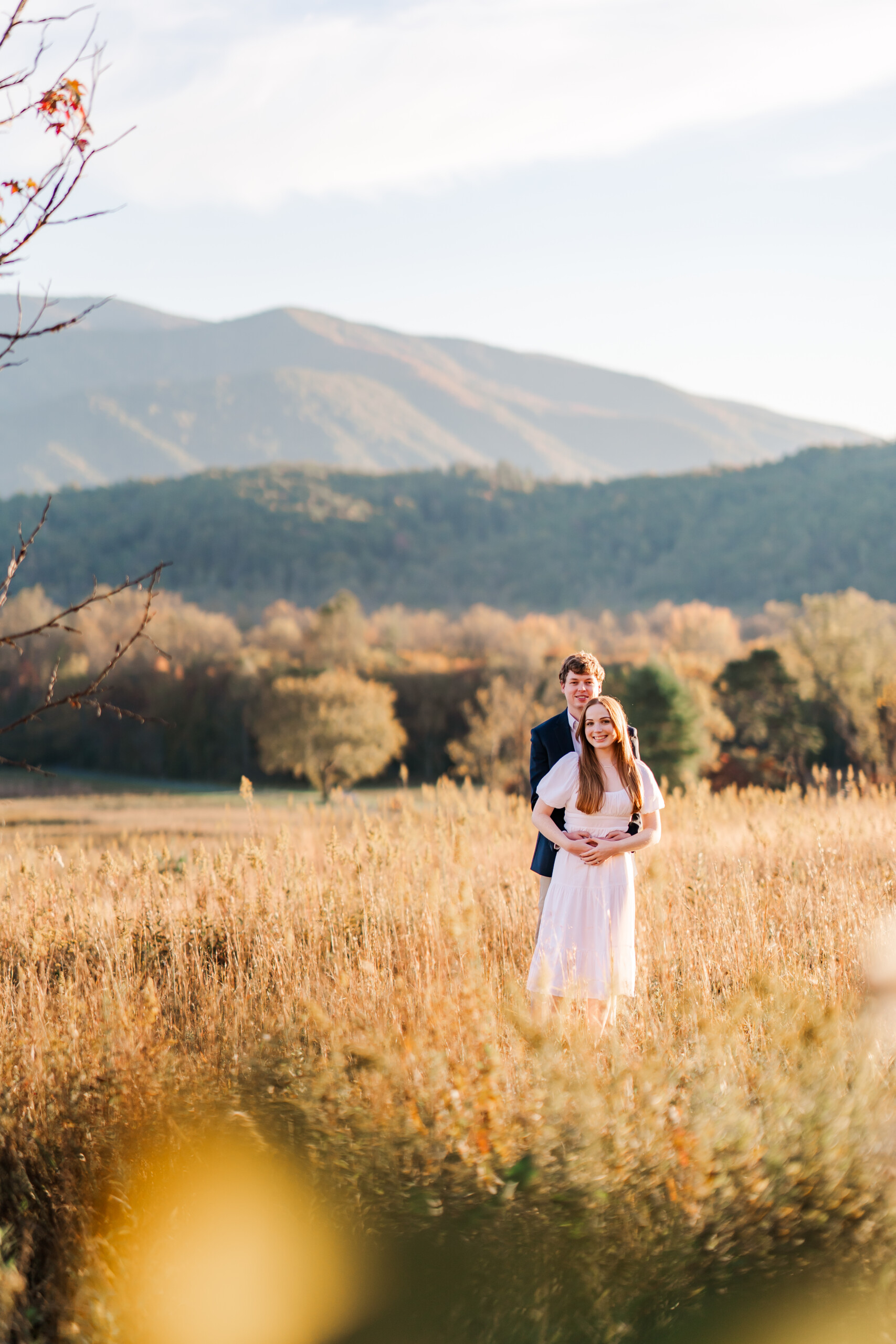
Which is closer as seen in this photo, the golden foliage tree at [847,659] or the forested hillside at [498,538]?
the golden foliage tree at [847,659]

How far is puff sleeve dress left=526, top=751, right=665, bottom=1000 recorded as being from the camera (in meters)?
3.90

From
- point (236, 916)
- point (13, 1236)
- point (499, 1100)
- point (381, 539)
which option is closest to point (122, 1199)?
point (13, 1236)

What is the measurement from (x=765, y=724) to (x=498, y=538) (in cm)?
8757

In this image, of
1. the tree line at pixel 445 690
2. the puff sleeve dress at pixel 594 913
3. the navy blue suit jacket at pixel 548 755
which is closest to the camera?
the puff sleeve dress at pixel 594 913

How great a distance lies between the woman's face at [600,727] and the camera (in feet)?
12.8

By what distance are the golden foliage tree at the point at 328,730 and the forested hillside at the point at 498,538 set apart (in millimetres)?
43759

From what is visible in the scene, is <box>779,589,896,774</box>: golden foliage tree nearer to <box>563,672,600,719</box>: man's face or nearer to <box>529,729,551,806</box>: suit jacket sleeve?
<box>529,729,551,806</box>: suit jacket sleeve

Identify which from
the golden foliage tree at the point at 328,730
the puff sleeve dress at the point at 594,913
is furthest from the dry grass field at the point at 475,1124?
the golden foliage tree at the point at 328,730

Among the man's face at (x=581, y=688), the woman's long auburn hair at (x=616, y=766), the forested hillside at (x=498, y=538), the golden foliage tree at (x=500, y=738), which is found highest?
the forested hillside at (x=498, y=538)

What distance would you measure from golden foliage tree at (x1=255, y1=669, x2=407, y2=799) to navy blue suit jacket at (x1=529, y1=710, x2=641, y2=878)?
39.7 m

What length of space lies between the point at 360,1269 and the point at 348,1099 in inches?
18.4

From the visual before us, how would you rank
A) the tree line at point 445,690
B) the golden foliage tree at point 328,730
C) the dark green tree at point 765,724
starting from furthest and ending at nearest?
the golden foliage tree at point 328,730
the tree line at point 445,690
the dark green tree at point 765,724

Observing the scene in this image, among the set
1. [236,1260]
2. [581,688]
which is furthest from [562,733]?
[236,1260]

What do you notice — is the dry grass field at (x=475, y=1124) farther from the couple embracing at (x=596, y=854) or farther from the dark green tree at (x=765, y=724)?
the dark green tree at (x=765, y=724)
